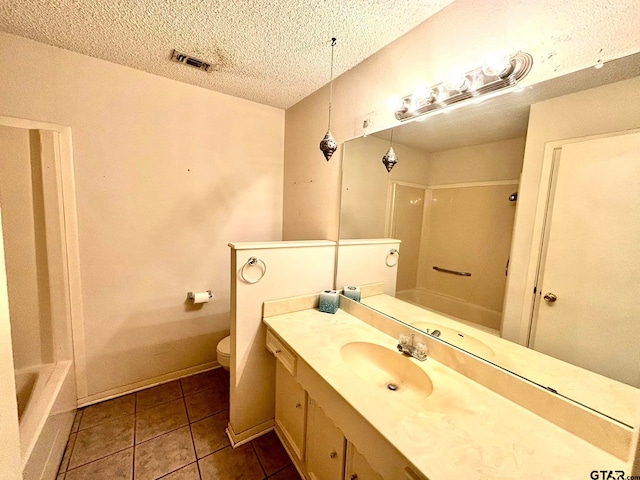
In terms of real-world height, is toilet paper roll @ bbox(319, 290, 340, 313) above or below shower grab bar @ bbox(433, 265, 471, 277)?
below

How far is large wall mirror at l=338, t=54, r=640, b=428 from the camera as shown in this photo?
70 centimetres

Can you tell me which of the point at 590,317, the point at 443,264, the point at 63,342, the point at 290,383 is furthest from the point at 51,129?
the point at 590,317

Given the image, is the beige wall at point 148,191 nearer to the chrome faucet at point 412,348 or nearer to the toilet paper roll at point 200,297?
the toilet paper roll at point 200,297

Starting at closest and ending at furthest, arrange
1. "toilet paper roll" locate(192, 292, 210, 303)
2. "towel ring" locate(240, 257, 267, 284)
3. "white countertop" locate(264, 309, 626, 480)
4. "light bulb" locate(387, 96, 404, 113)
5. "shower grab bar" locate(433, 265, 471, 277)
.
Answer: "white countertop" locate(264, 309, 626, 480) < "shower grab bar" locate(433, 265, 471, 277) < "light bulb" locate(387, 96, 404, 113) < "towel ring" locate(240, 257, 267, 284) < "toilet paper roll" locate(192, 292, 210, 303)

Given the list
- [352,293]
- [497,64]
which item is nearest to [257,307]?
[352,293]

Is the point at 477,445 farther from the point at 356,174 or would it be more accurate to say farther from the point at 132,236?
the point at 132,236

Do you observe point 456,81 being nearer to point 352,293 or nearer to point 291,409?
point 352,293

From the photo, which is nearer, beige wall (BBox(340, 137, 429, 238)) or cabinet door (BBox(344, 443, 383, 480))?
cabinet door (BBox(344, 443, 383, 480))

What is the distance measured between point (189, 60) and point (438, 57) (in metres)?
→ 1.50

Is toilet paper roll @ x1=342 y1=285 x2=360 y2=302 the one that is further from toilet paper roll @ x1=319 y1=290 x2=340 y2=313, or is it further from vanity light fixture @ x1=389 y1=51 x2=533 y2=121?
vanity light fixture @ x1=389 y1=51 x2=533 y2=121

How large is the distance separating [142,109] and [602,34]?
7.75ft

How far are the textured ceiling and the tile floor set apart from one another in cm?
235

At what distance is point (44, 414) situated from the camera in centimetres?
121

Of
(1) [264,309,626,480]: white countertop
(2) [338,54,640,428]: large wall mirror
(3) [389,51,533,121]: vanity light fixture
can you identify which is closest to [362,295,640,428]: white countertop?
(2) [338,54,640,428]: large wall mirror
